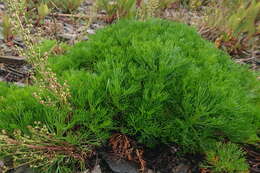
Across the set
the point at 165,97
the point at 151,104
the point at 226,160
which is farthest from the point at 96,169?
the point at 226,160

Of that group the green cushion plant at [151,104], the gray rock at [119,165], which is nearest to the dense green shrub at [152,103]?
the green cushion plant at [151,104]

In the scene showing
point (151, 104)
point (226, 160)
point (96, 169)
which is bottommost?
point (96, 169)

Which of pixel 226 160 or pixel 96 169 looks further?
pixel 96 169

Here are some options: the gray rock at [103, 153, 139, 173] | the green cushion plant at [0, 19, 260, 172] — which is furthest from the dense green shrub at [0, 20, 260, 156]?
the gray rock at [103, 153, 139, 173]

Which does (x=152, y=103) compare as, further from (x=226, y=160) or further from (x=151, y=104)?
(x=226, y=160)

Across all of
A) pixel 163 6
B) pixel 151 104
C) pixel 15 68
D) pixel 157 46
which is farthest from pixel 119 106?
pixel 163 6

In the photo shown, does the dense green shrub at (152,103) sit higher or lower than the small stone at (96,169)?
higher

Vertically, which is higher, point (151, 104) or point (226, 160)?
point (151, 104)

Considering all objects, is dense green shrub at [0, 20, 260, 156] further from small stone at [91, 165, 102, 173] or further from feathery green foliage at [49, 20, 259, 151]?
small stone at [91, 165, 102, 173]

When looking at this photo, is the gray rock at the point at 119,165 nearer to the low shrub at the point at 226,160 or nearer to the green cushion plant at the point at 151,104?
the green cushion plant at the point at 151,104
